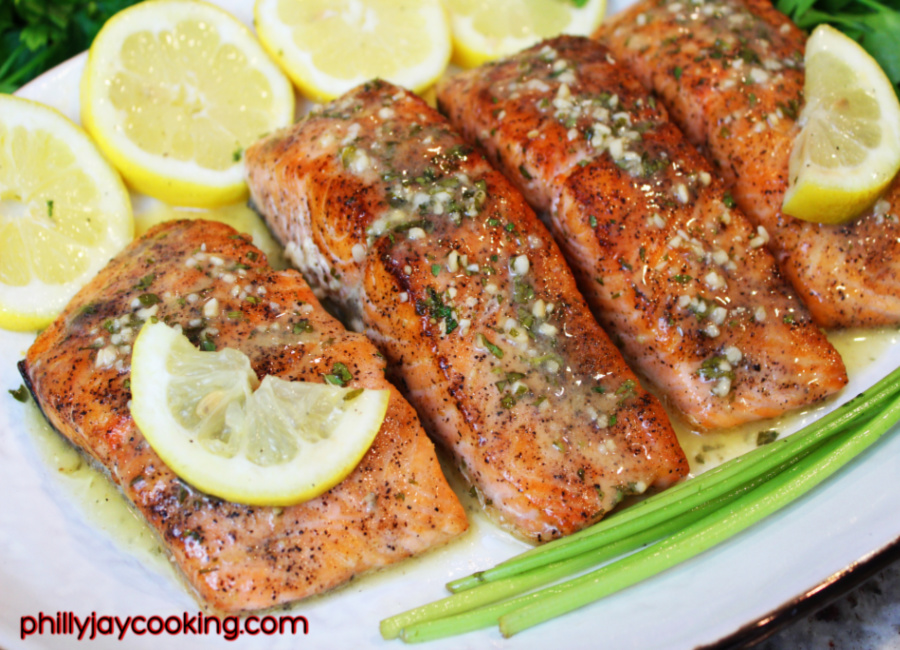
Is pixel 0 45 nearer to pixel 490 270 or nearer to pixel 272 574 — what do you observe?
pixel 490 270

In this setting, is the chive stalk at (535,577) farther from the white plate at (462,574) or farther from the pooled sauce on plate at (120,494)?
the pooled sauce on plate at (120,494)

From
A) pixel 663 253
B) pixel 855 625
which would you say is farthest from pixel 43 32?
pixel 855 625

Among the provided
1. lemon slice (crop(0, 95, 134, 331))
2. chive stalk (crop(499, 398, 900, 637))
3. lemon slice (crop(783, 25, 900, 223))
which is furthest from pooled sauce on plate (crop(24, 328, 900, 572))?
lemon slice (crop(783, 25, 900, 223))

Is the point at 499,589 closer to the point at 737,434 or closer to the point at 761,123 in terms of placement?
the point at 737,434

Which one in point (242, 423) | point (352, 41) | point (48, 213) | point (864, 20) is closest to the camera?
point (242, 423)

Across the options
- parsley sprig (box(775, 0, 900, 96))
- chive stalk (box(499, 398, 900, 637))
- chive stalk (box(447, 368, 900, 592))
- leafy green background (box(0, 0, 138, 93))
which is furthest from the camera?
leafy green background (box(0, 0, 138, 93))

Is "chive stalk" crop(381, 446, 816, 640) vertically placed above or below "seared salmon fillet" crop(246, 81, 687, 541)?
below

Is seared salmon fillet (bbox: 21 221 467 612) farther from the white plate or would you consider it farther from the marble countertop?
the marble countertop
